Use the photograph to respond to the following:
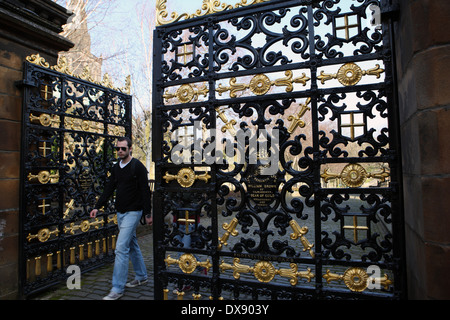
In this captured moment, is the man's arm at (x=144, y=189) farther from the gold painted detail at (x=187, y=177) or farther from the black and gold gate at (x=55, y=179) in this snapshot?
the black and gold gate at (x=55, y=179)

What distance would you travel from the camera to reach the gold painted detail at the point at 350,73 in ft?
9.74

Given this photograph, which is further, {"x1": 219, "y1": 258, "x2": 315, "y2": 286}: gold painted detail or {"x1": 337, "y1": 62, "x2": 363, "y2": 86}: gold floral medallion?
{"x1": 219, "y1": 258, "x2": 315, "y2": 286}: gold painted detail

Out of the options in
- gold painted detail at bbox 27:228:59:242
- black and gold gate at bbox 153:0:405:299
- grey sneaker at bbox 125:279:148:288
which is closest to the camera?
black and gold gate at bbox 153:0:405:299

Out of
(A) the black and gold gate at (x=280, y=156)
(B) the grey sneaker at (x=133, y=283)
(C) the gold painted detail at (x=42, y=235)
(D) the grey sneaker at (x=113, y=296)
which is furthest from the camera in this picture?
(B) the grey sneaker at (x=133, y=283)

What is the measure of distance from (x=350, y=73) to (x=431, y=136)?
1.23 meters

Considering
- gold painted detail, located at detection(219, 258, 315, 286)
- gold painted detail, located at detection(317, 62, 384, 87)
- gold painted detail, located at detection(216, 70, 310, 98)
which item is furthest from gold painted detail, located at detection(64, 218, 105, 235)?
gold painted detail, located at detection(317, 62, 384, 87)

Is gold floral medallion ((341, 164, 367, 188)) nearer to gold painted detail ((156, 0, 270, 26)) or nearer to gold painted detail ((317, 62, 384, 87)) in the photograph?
gold painted detail ((317, 62, 384, 87))

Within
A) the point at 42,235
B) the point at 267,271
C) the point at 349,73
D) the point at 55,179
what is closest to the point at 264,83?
the point at 349,73

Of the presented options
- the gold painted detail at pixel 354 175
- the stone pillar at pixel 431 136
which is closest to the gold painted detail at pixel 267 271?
the gold painted detail at pixel 354 175

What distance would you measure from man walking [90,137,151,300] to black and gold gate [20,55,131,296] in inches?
46.6

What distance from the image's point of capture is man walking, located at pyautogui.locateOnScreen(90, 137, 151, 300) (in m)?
4.17

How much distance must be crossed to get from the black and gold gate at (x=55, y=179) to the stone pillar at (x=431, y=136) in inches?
191

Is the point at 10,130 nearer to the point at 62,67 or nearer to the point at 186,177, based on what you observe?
the point at 62,67
